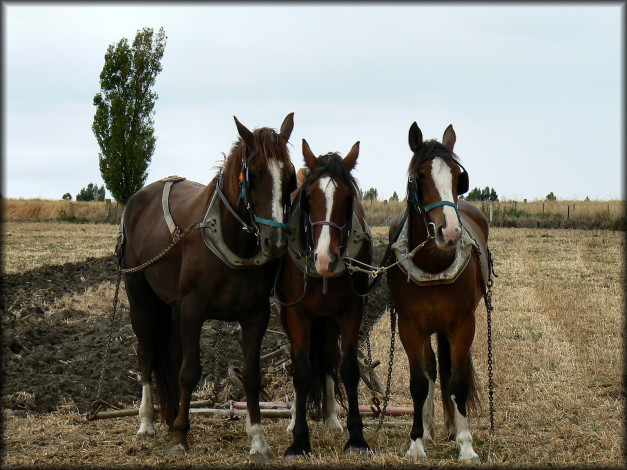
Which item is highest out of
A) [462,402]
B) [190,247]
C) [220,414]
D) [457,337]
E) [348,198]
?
[348,198]

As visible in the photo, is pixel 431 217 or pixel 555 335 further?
pixel 555 335

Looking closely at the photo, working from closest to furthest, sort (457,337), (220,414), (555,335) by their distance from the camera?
1. (457,337)
2. (220,414)
3. (555,335)

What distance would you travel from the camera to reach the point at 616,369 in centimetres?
667

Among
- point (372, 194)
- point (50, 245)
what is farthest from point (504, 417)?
point (372, 194)

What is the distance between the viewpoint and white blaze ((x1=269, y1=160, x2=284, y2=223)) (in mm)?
4422

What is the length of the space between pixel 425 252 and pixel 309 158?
110 cm

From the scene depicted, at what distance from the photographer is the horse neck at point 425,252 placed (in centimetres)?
446

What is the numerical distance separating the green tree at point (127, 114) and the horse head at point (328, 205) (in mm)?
25777

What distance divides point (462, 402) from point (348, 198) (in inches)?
64.4

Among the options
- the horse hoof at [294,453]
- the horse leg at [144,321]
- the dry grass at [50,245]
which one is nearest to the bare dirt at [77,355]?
the horse leg at [144,321]

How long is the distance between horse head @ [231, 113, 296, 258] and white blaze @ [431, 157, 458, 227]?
1.03 metres

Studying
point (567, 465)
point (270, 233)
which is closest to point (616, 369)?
point (567, 465)

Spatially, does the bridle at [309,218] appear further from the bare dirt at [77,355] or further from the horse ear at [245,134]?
the bare dirt at [77,355]

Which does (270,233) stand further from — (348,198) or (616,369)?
(616,369)
